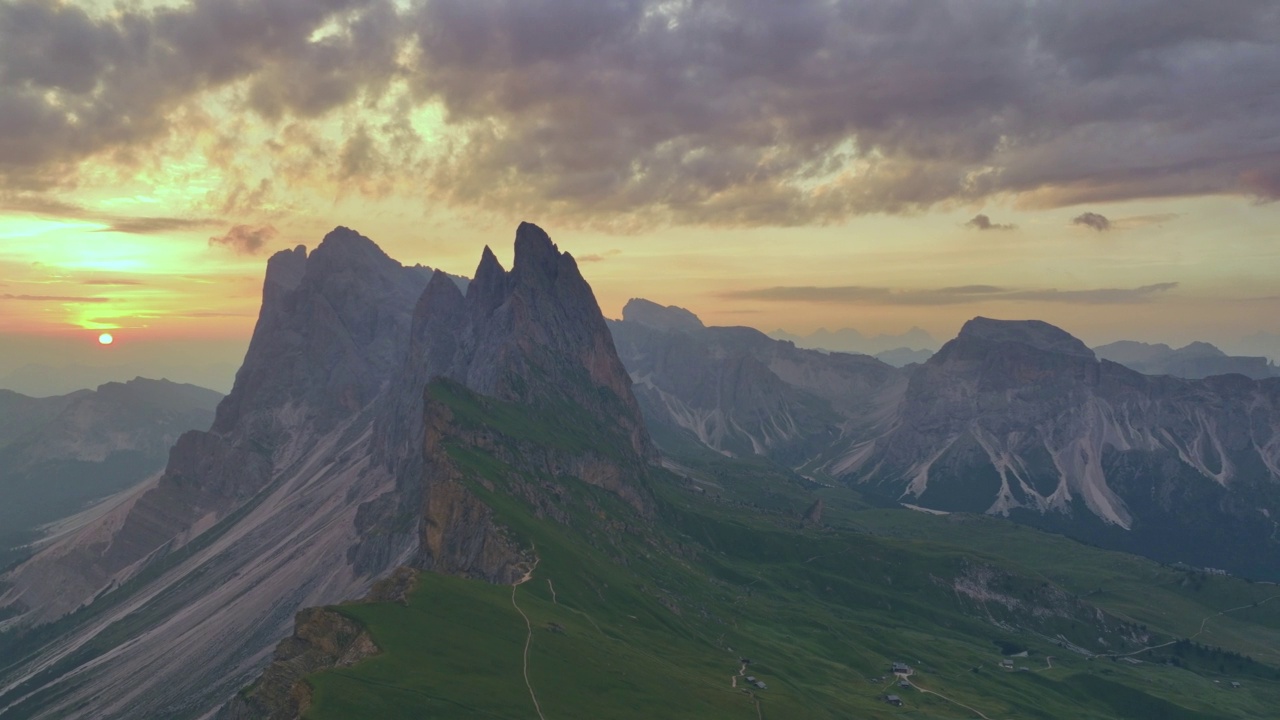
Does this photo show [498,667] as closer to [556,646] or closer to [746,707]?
[556,646]

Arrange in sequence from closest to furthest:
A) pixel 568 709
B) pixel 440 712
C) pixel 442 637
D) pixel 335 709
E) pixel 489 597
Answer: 1. pixel 335 709
2. pixel 440 712
3. pixel 568 709
4. pixel 442 637
5. pixel 489 597

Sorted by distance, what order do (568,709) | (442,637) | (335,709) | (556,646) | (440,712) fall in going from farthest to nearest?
(556,646), (442,637), (568,709), (440,712), (335,709)

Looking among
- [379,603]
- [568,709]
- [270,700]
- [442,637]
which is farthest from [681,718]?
[270,700]

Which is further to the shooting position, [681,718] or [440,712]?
[681,718]

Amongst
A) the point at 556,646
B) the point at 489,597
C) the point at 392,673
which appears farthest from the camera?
the point at 489,597

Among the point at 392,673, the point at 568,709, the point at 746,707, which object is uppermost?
the point at 392,673

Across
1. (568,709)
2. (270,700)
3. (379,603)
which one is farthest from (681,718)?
(270,700)

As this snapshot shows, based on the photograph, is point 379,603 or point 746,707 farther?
point 746,707

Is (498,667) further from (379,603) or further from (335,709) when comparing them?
(335,709)

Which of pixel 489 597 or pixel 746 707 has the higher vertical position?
pixel 489 597
